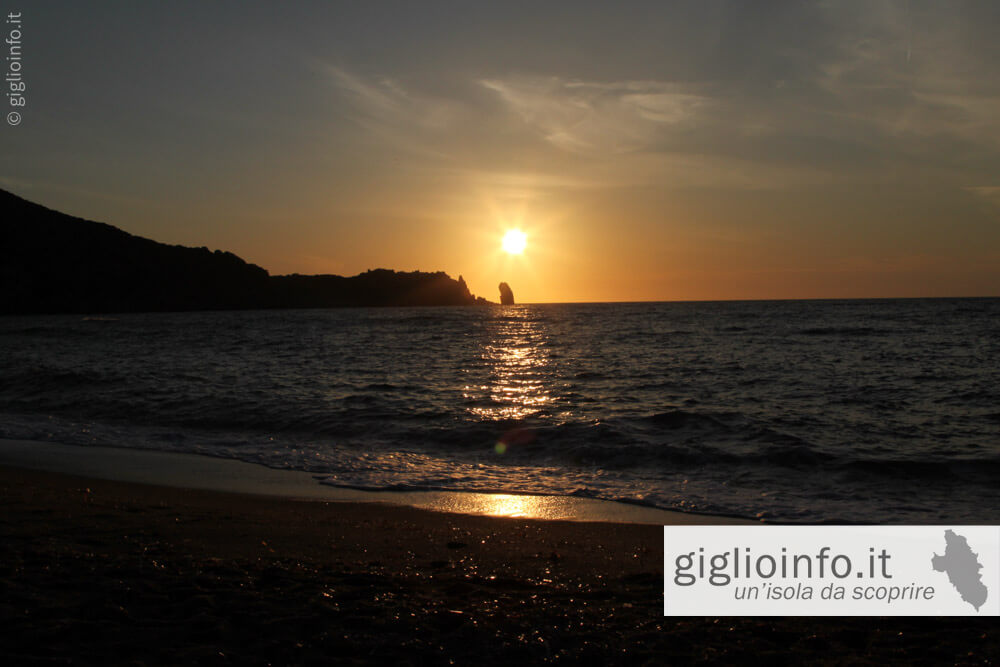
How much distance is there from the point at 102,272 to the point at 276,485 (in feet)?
447

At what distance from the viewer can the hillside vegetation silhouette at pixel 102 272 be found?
363 feet

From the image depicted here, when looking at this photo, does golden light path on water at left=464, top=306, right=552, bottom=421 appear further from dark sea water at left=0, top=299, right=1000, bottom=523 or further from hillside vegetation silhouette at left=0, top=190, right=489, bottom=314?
hillside vegetation silhouette at left=0, top=190, right=489, bottom=314

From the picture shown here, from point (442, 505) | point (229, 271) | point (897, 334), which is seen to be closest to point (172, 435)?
point (442, 505)

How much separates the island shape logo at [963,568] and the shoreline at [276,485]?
2.13 m

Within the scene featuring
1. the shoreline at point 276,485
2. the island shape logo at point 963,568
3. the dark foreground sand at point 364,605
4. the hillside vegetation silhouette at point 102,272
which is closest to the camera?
the dark foreground sand at point 364,605

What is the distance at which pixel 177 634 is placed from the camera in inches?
156

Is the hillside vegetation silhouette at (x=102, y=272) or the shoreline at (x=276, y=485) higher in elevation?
the hillside vegetation silhouette at (x=102, y=272)

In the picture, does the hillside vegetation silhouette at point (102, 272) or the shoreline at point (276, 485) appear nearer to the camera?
the shoreline at point (276, 485)

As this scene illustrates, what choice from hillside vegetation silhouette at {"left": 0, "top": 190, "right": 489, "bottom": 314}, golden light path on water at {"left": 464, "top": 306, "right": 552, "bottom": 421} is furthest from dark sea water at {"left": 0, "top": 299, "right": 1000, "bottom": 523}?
hillside vegetation silhouette at {"left": 0, "top": 190, "right": 489, "bottom": 314}

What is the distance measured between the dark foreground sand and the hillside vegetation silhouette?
418ft

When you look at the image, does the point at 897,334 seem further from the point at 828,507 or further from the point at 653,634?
the point at 653,634

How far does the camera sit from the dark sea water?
10031 millimetres

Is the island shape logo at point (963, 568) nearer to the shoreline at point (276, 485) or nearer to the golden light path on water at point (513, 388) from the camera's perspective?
the shoreline at point (276, 485)

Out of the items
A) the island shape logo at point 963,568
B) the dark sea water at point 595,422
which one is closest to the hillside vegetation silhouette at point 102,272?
the dark sea water at point 595,422
